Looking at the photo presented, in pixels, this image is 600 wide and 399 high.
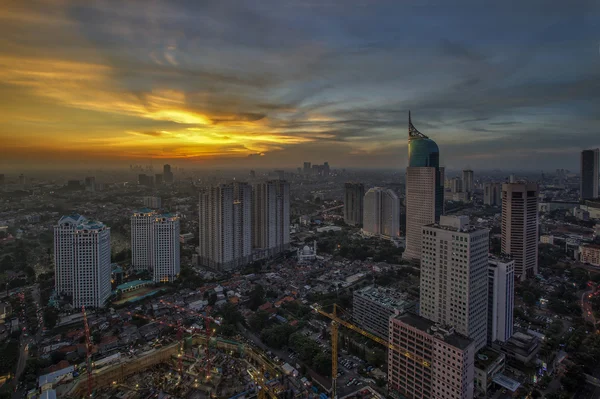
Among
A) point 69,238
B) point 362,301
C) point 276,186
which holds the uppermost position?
point 276,186

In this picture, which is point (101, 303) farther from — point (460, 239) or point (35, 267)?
point (460, 239)

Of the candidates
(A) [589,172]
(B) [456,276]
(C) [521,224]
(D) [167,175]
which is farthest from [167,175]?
(A) [589,172]

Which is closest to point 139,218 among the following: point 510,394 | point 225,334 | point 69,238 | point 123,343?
point 69,238

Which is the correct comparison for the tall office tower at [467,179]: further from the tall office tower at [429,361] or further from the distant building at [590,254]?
the tall office tower at [429,361]

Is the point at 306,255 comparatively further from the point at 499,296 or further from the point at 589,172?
the point at 589,172

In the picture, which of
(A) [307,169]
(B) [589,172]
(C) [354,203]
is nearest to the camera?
(C) [354,203]

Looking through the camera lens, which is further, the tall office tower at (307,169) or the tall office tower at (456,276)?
the tall office tower at (307,169)

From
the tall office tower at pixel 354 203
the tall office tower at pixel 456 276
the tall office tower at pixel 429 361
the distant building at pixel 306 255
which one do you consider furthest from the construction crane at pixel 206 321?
the tall office tower at pixel 354 203
